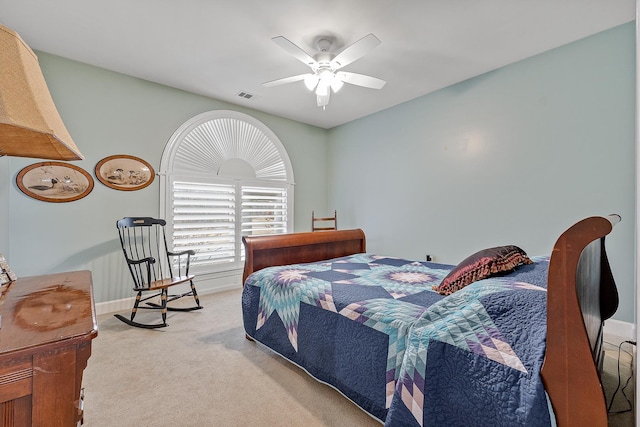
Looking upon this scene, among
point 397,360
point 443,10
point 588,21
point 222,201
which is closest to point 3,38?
point 397,360


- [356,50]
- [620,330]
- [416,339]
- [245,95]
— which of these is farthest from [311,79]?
[620,330]

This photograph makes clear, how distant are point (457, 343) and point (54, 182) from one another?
3.74m

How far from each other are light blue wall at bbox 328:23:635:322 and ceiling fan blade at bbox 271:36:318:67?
2.05 meters

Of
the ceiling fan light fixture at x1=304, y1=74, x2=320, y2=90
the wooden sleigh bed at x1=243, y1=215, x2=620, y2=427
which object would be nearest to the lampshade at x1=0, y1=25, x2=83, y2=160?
the wooden sleigh bed at x1=243, y1=215, x2=620, y2=427

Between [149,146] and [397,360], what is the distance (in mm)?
3581

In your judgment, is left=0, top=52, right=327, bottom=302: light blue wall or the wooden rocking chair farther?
the wooden rocking chair

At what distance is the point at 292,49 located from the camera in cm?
227

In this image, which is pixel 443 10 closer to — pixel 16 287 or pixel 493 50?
pixel 493 50

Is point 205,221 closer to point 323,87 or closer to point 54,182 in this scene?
point 54,182

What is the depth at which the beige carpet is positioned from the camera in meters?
1.50

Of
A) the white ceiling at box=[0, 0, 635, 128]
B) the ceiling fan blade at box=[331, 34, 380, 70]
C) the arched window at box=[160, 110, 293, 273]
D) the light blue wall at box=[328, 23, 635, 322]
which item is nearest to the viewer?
the ceiling fan blade at box=[331, 34, 380, 70]

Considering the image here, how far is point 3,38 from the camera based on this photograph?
711mm

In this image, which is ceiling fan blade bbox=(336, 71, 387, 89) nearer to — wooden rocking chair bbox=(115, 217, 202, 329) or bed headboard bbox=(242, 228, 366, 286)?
bed headboard bbox=(242, 228, 366, 286)

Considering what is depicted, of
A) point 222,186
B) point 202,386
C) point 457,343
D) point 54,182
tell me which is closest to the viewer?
point 457,343
